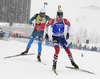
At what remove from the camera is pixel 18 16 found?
98.8 feet

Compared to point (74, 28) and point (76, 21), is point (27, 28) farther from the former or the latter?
point (76, 21)

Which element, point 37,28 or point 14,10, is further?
point 14,10

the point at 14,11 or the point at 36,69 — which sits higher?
the point at 14,11

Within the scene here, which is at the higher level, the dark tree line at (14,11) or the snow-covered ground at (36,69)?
the dark tree line at (14,11)

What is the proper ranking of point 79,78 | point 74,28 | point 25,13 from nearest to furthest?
1. point 79,78
2. point 25,13
3. point 74,28

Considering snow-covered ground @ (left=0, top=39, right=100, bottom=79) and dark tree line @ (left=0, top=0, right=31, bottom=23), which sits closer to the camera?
snow-covered ground @ (left=0, top=39, right=100, bottom=79)

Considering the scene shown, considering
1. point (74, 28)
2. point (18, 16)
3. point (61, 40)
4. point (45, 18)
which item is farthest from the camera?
point (74, 28)

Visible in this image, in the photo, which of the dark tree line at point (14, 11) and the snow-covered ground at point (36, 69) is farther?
the dark tree line at point (14, 11)

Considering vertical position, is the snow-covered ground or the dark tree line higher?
the dark tree line

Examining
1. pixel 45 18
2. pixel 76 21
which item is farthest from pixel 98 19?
pixel 45 18

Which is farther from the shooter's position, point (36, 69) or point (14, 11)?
point (14, 11)

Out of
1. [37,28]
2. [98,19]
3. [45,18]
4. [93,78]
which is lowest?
[93,78]

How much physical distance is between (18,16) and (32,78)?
95.1 ft

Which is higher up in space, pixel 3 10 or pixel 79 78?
pixel 3 10
